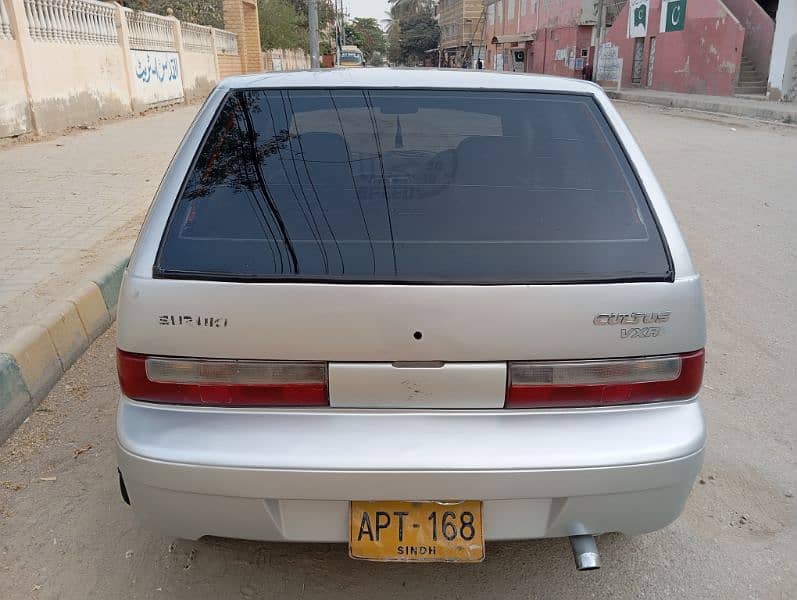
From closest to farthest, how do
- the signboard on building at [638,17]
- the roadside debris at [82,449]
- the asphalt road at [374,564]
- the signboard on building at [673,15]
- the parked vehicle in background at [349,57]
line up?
the asphalt road at [374,564], the roadside debris at [82,449], the signboard on building at [673,15], the signboard on building at [638,17], the parked vehicle in background at [349,57]

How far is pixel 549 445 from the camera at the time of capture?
1724 mm

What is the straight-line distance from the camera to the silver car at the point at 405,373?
1702mm

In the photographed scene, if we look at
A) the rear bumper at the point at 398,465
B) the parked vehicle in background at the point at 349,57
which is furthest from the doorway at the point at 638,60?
the rear bumper at the point at 398,465

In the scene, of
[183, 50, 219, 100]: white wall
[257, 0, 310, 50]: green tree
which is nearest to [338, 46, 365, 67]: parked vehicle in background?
[257, 0, 310, 50]: green tree

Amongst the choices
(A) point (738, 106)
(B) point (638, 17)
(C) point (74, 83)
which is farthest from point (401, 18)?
(C) point (74, 83)

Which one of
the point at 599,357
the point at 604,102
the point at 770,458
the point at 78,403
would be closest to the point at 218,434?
the point at 599,357

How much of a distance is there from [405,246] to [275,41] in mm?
34987

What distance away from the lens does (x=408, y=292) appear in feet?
5.58

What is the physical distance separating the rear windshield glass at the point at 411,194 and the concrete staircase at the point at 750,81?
965 inches

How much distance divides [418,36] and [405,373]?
3311 inches

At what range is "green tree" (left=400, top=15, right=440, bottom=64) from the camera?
261ft

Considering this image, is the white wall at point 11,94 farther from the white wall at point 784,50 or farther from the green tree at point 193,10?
the white wall at point 784,50

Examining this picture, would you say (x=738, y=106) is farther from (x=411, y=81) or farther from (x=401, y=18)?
(x=401, y=18)

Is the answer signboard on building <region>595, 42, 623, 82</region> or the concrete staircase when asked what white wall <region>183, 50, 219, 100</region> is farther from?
signboard on building <region>595, 42, 623, 82</region>
